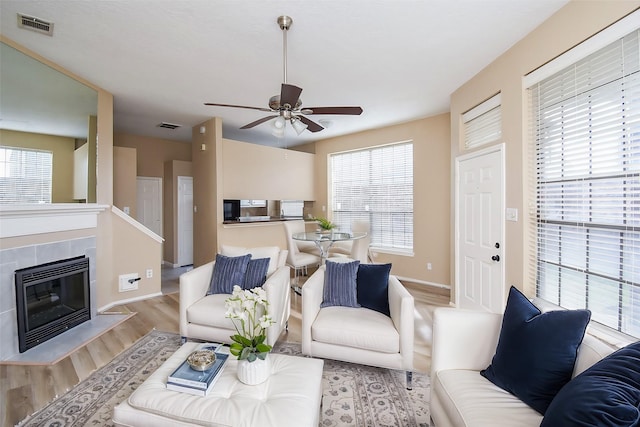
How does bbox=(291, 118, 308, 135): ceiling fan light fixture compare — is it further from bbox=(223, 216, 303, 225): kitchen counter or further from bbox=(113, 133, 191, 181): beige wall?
bbox=(113, 133, 191, 181): beige wall

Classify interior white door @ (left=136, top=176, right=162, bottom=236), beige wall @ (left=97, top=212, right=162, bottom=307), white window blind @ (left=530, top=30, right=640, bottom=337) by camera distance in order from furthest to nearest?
interior white door @ (left=136, top=176, right=162, bottom=236) < beige wall @ (left=97, top=212, right=162, bottom=307) < white window blind @ (left=530, top=30, right=640, bottom=337)

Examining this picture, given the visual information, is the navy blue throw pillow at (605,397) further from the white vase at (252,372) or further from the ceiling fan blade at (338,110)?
the ceiling fan blade at (338,110)

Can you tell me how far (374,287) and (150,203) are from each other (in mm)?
5470

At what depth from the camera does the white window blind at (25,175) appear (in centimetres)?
237

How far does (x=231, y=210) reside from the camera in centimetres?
494

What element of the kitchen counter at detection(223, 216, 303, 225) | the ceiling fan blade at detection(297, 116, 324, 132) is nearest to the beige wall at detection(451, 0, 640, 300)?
the ceiling fan blade at detection(297, 116, 324, 132)

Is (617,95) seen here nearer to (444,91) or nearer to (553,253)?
(553,253)

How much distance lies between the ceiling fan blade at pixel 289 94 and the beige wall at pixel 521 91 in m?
1.98

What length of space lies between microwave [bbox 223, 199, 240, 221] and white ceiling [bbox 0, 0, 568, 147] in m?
1.73

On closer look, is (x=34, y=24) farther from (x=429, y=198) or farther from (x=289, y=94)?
(x=429, y=198)

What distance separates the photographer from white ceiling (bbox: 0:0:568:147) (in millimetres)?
2041

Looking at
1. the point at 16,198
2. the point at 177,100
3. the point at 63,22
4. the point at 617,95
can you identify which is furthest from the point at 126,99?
the point at 617,95

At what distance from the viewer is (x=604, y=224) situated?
1.76 meters

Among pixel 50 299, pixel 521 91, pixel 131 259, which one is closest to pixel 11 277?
pixel 50 299
